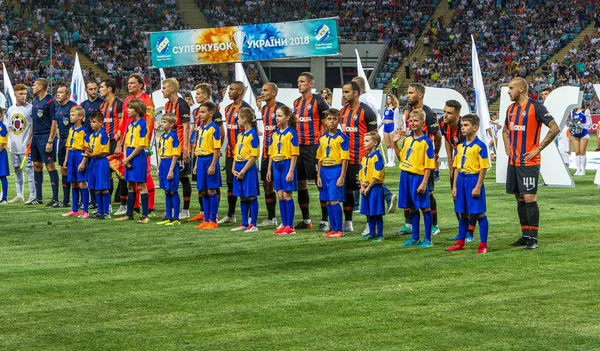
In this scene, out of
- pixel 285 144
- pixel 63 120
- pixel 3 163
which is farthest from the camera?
pixel 3 163

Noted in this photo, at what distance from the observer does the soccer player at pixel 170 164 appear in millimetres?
14547

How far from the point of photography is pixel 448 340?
723 cm

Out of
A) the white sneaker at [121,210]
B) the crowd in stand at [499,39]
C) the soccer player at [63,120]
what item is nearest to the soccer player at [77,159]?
the white sneaker at [121,210]

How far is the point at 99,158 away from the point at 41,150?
2.27 m

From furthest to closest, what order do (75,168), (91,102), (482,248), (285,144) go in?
(91,102) < (75,168) < (285,144) < (482,248)

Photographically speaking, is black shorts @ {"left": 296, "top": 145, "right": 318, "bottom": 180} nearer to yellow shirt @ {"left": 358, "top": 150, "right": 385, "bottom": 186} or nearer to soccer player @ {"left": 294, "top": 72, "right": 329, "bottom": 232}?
soccer player @ {"left": 294, "top": 72, "right": 329, "bottom": 232}

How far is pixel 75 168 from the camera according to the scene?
622 inches

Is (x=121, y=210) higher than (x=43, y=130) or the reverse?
the reverse

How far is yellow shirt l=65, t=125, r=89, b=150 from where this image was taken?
1565 cm

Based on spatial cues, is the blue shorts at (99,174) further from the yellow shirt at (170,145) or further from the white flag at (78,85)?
the white flag at (78,85)

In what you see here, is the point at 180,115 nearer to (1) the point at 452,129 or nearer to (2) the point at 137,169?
(2) the point at 137,169

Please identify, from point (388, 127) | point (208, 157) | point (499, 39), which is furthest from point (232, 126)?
point (499, 39)

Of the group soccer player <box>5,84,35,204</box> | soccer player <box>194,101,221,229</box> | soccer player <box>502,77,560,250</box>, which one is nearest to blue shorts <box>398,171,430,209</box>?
soccer player <box>502,77,560,250</box>

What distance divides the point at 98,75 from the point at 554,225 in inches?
1441
